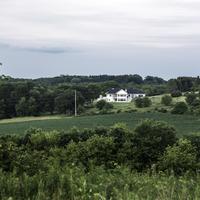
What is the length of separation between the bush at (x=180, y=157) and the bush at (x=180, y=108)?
177 feet

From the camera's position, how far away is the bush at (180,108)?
284ft

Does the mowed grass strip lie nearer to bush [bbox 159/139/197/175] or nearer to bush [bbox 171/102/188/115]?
bush [bbox 171/102/188/115]

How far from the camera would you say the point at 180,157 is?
30.2 metres

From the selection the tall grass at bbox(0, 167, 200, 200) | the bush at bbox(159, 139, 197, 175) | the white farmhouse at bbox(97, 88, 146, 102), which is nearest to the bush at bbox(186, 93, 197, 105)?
the white farmhouse at bbox(97, 88, 146, 102)

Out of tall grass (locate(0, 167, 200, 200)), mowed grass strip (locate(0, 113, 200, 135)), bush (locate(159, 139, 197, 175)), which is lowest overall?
mowed grass strip (locate(0, 113, 200, 135))

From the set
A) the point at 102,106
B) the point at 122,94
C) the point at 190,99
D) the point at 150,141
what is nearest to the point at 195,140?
the point at 150,141

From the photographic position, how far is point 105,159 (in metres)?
32.6

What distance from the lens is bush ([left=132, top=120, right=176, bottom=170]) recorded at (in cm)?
3386

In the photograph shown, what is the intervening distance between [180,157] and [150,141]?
4.83 m

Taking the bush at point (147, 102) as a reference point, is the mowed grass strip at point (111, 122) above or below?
below

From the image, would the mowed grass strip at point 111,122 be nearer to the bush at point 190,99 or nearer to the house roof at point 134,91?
the bush at point 190,99

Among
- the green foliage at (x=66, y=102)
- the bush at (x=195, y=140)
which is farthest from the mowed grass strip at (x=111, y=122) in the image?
the bush at (x=195, y=140)

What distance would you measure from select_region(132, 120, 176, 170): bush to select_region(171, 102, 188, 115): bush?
165 ft

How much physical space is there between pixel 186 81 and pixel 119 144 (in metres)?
84.5
